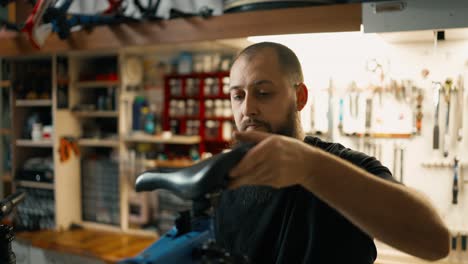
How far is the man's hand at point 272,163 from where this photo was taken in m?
0.41

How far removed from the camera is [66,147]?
2998 mm

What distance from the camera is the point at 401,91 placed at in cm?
214

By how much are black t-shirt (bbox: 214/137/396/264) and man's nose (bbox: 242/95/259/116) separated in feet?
0.69

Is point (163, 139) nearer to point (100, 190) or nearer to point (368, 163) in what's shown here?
point (100, 190)

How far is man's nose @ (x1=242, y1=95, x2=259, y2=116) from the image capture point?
0.82 metres

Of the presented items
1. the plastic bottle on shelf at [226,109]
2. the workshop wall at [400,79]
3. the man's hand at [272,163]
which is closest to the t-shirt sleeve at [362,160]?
the man's hand at [272,163]

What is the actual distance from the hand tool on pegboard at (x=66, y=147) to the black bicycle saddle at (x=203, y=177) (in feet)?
9.16

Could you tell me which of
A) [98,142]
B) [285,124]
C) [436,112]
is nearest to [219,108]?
[98,142]

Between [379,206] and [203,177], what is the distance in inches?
11.7

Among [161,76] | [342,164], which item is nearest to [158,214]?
[161,76]

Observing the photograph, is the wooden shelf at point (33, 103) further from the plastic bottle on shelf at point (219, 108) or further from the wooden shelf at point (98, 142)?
the plastic bottle on shelf at point (219, 108)

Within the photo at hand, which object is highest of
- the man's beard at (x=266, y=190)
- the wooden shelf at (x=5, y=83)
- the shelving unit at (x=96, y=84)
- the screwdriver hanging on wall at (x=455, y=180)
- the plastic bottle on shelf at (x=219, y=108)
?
the wooden shelf at (x=5, y=83)

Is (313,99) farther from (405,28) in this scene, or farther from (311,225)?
(311,225)

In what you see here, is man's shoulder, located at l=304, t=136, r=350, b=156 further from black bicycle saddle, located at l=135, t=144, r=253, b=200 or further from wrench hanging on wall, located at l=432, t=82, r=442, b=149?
wrench hanging on wall, located at l=432, t=82, r=442, b=149
